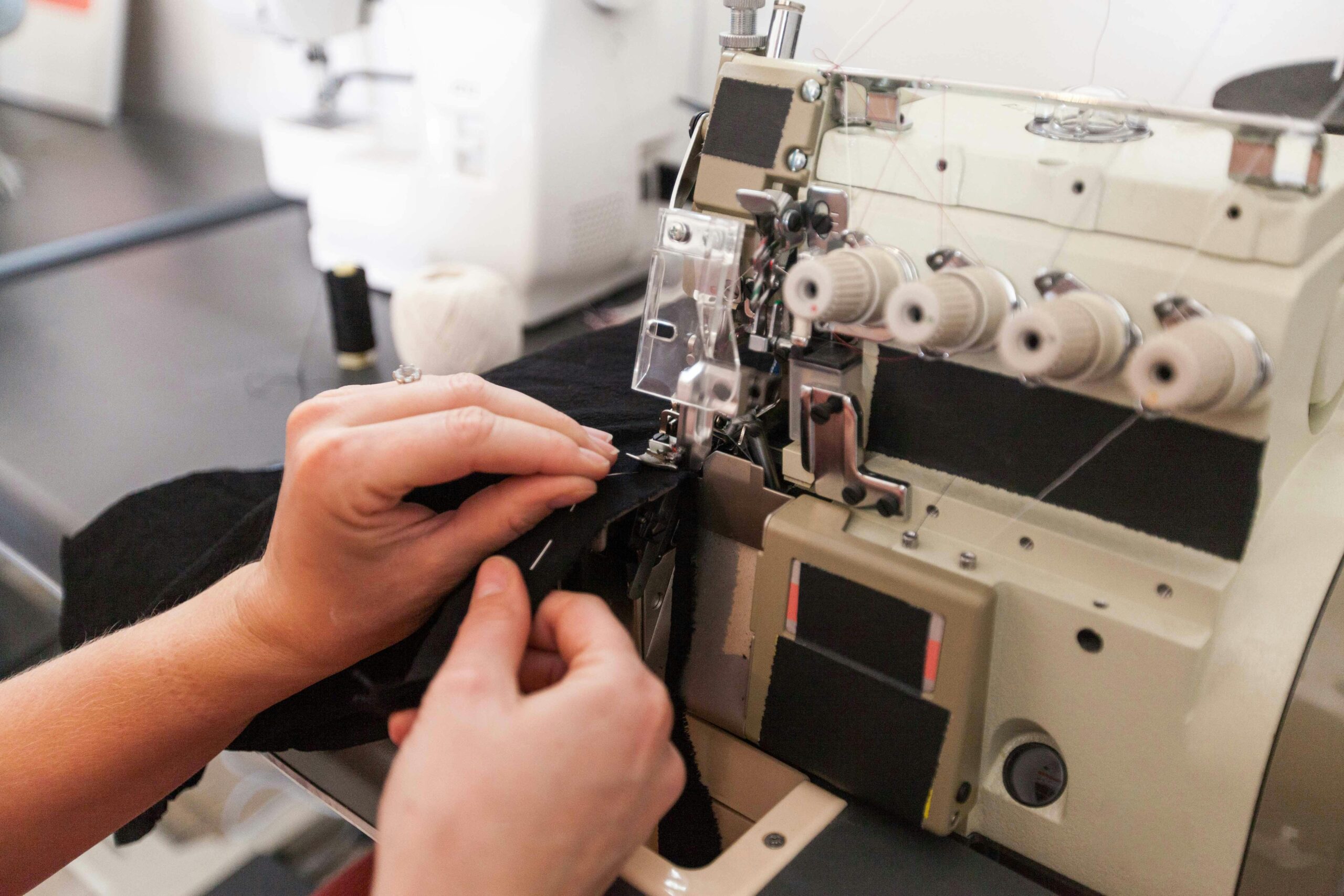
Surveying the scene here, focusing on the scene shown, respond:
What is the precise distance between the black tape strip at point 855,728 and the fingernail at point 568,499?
188mm

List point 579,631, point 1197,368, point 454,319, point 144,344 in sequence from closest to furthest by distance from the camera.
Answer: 1. point 1197,368
2. point 579,631
3. point 454,319
4. point 144,344

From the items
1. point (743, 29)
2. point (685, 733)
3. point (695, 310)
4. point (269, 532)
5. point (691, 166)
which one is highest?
point (743, 29)

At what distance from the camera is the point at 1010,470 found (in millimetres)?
693

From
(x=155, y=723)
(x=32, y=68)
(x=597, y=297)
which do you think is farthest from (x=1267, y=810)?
(x=32, y=68)

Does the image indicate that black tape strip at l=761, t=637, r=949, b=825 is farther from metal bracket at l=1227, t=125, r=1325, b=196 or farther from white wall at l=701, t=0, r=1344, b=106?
white wall at l=701, t=0, r=1344, b=106

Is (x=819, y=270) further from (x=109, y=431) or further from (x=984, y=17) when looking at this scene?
(x=109, y=431)

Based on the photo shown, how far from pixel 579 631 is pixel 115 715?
44 centimetres

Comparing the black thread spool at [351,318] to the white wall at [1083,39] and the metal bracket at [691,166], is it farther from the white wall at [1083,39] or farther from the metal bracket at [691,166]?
the metal bracket at [691,166]

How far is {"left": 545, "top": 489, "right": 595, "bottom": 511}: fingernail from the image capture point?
0.71 metres

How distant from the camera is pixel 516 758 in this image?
54 cm

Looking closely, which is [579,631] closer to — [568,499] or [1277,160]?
[568,499]

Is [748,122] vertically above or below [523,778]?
above

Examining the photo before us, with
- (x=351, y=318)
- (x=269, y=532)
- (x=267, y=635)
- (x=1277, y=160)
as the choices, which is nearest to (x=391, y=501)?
(x=267, y=635)

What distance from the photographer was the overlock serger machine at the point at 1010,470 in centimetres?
60
